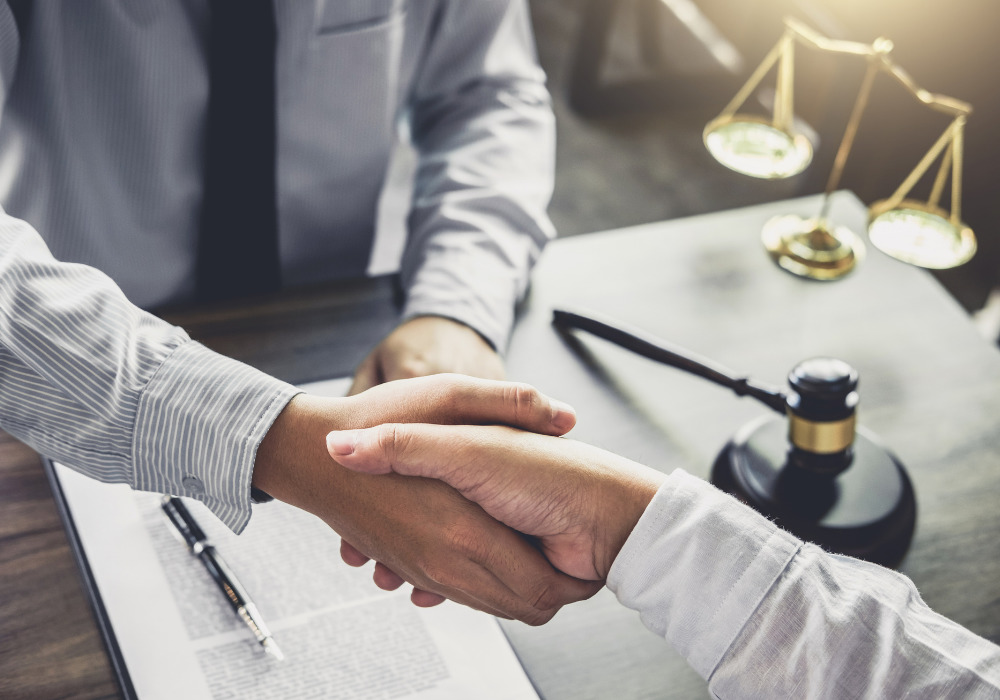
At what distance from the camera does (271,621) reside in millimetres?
784

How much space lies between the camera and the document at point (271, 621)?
74 centimetres

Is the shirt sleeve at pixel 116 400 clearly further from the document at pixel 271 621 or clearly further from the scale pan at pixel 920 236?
the scale pan at pixel 920 236

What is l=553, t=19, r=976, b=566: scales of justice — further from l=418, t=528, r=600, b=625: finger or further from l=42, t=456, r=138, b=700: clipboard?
l=42, t=456, r=138, b=700: clipboard

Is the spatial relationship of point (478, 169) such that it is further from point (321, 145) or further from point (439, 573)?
point (439, 573)

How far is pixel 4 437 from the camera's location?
3.03ft

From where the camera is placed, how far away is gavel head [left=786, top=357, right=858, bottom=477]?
35.2 inches

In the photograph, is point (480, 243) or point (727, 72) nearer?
point (480, 243)

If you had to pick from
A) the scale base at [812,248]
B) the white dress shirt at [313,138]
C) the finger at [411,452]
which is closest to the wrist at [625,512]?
the finger at [411,452]

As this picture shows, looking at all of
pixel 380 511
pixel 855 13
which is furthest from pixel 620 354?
pixel 855 13

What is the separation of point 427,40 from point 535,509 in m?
0.79

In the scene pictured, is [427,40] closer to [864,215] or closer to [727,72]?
[864,215]

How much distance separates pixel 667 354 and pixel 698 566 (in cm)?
34

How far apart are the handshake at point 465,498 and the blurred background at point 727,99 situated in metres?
1.98

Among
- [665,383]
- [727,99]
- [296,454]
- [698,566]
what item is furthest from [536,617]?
[727,99]
